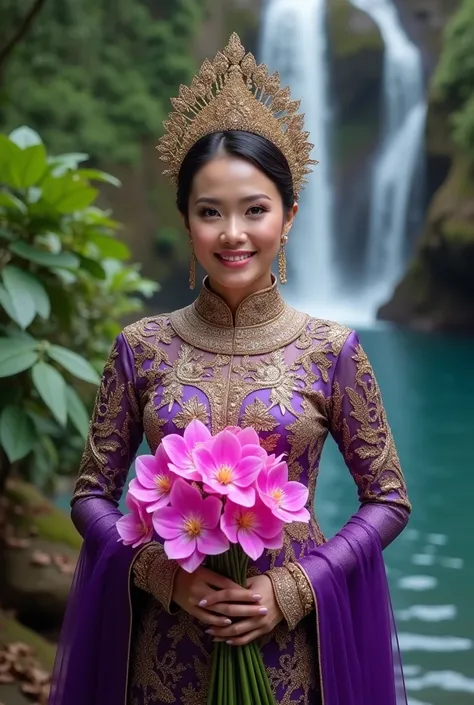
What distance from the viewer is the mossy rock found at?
2643 millimetres

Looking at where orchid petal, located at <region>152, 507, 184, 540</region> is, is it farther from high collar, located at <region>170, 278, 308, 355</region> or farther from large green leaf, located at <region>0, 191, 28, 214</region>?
large green leaf, located at <region>0, 191, 28, 214</region>

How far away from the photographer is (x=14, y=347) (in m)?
2.03

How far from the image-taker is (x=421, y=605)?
3385mm

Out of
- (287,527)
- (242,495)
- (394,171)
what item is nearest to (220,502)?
(242,495)

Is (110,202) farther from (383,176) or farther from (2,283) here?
(2,283)

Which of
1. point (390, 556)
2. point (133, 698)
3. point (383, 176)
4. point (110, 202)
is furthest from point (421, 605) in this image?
point (383, 176)

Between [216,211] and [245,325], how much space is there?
0.17 metres

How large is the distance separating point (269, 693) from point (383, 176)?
13139mm

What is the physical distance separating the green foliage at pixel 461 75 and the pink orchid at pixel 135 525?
9996mm

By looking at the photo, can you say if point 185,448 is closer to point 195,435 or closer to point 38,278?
point 195,435

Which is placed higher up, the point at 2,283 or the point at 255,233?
the point at 2,283

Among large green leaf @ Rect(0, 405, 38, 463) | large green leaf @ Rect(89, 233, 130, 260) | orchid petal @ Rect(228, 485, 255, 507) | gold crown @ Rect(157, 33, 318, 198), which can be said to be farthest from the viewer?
large green leaf @ Rect(89, 233, 130, 260)

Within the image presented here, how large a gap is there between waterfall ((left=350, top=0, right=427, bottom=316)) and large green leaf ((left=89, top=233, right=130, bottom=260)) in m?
11.1

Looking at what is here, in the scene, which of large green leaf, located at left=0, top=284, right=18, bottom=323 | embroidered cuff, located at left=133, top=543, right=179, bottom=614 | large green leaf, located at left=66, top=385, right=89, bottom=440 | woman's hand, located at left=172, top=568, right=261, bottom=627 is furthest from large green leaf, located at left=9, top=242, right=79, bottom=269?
woman's hand, located at left=172, top=568, right=261, bottom=627
